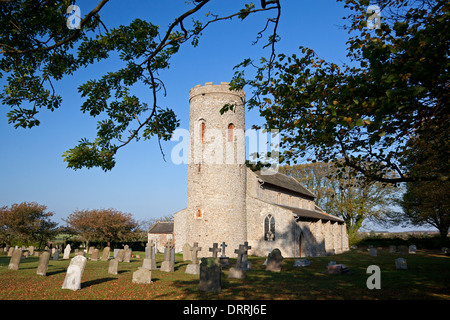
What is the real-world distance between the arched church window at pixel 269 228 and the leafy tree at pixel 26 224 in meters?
23.8

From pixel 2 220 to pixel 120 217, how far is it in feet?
37.1

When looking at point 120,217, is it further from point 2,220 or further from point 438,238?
point 438,238

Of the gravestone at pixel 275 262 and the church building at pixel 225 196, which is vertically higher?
the church building at pixel 225 196

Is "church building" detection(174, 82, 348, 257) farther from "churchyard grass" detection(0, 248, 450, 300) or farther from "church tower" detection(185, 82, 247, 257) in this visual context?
"churchyard grass" detection(0, 248, 450, 300)

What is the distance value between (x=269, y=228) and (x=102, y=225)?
1965 centimetres

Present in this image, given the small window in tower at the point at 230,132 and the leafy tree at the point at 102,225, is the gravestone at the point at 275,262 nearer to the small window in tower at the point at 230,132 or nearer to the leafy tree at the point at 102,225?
the small window in tower at the point at 230,132

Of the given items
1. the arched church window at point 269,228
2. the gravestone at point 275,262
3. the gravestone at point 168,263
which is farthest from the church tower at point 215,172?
the gravestone at point 275,262

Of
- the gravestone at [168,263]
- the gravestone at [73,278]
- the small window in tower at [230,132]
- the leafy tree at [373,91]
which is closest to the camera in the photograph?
the leafy tree at [373,91]

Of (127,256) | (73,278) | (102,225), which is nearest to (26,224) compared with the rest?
(102,225)

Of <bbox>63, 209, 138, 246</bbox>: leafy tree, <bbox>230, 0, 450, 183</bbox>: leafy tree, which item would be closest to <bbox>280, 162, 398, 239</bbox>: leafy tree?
<bbox>63, 209, 138, 246</bbox>: leafy tree

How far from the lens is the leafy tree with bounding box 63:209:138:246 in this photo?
112 ft

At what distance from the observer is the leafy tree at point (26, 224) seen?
30.8 metres
